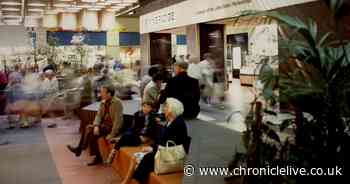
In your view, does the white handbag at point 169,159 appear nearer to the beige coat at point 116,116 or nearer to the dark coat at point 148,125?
the dark coat at point 148,125

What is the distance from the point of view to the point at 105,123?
5598 mm

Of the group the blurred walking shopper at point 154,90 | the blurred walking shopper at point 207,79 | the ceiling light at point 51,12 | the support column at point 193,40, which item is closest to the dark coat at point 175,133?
the blurred walking shopper at point 154,90

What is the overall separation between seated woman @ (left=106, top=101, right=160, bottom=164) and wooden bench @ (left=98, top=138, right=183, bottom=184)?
0.10 m

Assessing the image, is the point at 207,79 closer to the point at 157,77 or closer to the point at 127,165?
the point at 157,77

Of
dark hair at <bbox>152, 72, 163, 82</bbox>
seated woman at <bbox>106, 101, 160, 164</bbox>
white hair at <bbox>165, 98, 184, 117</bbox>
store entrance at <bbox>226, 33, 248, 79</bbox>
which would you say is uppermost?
store entrance at <bbox>226, 33, 248, 79</bbox>

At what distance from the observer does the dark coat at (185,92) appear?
17.0 ft

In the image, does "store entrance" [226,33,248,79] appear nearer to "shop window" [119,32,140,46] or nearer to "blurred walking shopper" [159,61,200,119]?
"shop window" [119,32,140,46]

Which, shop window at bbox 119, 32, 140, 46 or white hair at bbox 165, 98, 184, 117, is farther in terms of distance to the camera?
shop window at bbox 119, 32, 140, 46

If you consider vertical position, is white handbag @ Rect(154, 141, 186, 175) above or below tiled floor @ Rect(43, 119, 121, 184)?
above

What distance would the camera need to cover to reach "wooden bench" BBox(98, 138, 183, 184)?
3.48m

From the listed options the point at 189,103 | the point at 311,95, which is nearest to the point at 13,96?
the point at 189,103

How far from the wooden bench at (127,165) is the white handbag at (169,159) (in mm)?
56

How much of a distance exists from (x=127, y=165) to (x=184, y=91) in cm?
143

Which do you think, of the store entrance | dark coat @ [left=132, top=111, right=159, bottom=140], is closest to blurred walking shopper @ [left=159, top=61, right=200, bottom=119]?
dark coat @ [left=132, top=111, right=159, bottom=140]
